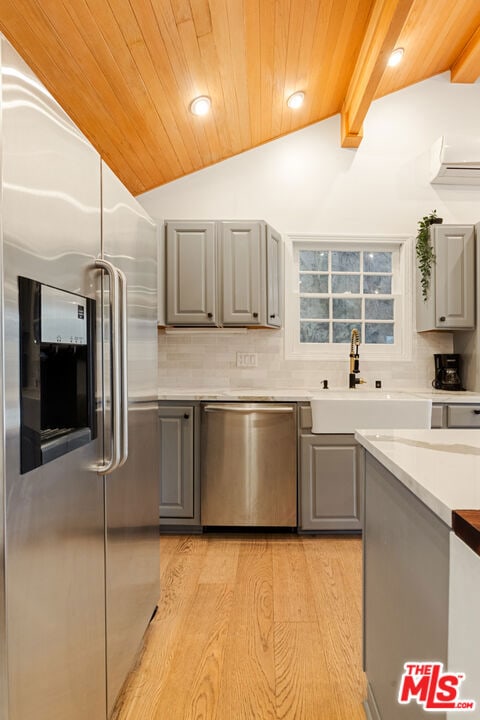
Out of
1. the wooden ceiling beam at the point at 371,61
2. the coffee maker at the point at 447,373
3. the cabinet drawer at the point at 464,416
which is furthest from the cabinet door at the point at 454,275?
the wooden ceiling beam at the point at 371,61

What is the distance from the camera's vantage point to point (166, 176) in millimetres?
3551

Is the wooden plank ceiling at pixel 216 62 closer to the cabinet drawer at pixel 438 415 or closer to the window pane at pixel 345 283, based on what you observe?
the window pane at pixel 345 283

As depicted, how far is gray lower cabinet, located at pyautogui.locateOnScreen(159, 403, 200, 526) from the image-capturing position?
2988mm

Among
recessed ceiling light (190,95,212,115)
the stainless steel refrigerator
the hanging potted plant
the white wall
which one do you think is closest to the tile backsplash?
the white wall

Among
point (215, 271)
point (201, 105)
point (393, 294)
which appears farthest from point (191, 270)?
point (393, 294)

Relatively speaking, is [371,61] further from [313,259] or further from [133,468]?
[133,468]

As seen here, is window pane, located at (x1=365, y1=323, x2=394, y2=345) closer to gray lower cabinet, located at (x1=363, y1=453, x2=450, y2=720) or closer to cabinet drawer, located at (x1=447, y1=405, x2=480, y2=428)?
cabinet drawer, located at (x1=447, y1=405, x2=480, y2=428)

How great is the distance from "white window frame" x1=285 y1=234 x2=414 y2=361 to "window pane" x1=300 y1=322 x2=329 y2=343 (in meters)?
0.05

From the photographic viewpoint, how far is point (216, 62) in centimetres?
255

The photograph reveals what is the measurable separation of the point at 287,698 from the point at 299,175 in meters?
3.45

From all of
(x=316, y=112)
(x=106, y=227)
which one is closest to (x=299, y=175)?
(x=316, y=112)

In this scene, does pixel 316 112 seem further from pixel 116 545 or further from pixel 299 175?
pixel 116 545

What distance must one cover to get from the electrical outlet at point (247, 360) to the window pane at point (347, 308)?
0.78 meters

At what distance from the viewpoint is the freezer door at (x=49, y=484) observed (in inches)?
33.3
